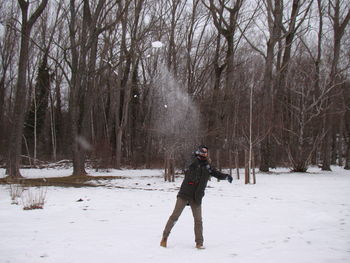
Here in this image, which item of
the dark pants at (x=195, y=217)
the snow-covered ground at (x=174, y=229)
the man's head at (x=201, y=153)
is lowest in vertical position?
the snow-covered ground at (x=174, y=229)

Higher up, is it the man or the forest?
the forest

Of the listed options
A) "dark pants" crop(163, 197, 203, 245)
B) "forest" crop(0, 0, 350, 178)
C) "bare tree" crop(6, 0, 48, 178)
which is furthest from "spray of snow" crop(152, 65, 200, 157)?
"dark pants" crop(163, 197, 203, 245)

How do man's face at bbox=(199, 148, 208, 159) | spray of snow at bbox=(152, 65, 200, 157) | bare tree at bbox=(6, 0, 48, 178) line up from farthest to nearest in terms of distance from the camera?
spray of snow at bbox=(152, 65, 200, 157) → bare tree at bbox=(6, 0, 48, 178) → man's face at bbox=(199, 148, 208, 159)

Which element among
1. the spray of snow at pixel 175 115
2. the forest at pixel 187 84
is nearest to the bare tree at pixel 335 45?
the forest at pixel 187 84

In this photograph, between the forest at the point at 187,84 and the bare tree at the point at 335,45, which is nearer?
the forest at the point at 187,84

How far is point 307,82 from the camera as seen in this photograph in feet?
75.6

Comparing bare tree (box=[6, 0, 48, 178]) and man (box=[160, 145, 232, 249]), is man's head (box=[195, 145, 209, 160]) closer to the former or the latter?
man (box=[160, 145, 232, 249])

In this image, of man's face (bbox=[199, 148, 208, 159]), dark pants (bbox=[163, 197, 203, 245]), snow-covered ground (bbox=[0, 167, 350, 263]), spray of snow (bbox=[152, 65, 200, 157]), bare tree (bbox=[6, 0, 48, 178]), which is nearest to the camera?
snow-covered ground (bbox=[0, 167, 350, 263])

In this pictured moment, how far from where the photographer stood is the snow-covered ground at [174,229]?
5363 millimetres

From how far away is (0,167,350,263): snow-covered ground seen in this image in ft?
17.6

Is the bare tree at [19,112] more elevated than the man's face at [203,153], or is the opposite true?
the bare tree at [19,112]

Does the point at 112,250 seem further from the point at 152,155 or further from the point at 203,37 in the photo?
the point at 203,37

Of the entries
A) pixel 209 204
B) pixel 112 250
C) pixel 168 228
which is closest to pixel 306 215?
pixel 209 204

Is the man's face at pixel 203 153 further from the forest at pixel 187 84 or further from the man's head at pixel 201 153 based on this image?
the forest at pixel 187 84
